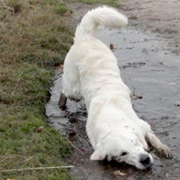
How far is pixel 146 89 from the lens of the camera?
305 inches

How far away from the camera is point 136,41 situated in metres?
10.6

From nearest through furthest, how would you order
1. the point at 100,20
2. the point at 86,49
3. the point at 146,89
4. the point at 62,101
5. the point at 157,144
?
the point at 157,144 < the point at 86,49 < the point at 100,20 < the point at 62,101 < the point at 146,89

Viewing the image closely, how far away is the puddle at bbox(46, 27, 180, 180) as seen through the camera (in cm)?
546

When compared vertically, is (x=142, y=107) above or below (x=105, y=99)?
below

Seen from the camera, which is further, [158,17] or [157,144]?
[158,17]

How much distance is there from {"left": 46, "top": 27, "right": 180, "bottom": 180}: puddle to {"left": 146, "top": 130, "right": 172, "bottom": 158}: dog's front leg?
0.28ft

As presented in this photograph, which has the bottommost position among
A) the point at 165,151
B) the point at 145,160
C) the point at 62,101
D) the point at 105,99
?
the point at 62,101

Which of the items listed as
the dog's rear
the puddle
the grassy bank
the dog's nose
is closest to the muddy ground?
the puddle

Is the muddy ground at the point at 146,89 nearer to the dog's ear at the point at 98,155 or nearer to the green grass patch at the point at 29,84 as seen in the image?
the dog's ear at the point at 98,155

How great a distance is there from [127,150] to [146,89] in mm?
2701

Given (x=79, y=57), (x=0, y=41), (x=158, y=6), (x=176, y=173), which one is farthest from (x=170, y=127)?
(x=158, y=6)

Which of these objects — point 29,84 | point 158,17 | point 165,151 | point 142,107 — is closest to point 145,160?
point 165,151

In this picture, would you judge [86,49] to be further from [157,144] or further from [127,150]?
[127,150]

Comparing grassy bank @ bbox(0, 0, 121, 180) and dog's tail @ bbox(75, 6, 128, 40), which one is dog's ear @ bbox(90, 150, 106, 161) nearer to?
grassy bank @ bbox(0, 0, 121, 180)
